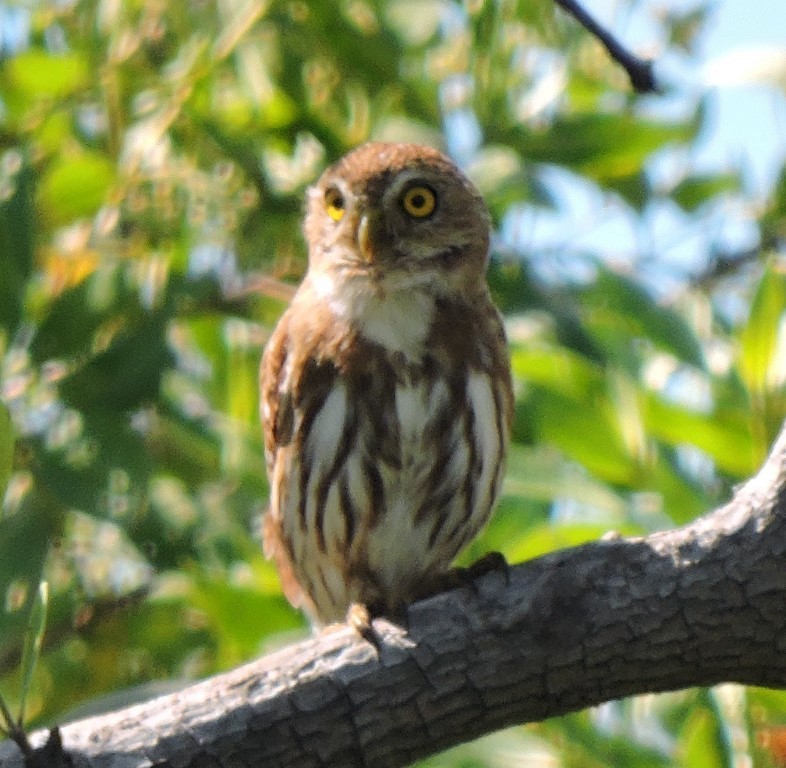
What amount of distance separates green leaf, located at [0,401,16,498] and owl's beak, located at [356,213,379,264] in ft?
6.30

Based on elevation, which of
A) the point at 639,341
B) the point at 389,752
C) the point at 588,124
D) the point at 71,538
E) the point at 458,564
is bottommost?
the point at 389,752

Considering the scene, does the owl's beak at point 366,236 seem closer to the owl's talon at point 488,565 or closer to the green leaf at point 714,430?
the green leaf at point 714,430

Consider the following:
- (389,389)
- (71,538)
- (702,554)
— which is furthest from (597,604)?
(71,538)

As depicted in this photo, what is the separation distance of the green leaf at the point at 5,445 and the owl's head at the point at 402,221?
191 centimetres

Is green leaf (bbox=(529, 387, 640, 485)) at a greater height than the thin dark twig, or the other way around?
green leaf (bbox=(529, 387, 640, 485))

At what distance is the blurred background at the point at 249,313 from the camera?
13.5 ft

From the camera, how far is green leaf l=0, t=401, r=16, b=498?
249 centimetres

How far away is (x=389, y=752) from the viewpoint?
3154 millimetres

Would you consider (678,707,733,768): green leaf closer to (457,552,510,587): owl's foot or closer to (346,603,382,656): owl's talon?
(457,552,510,587): owl's foot

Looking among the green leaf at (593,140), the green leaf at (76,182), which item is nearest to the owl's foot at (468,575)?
the green leaf at (593,140)

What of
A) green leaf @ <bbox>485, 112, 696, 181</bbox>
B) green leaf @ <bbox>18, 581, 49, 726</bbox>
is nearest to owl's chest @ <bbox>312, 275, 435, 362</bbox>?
green leaf @ <bbox>485, 112, 696, 181</bbox>

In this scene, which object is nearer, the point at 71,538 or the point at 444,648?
the point at 444,648

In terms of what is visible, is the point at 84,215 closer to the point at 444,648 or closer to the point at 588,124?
the point at 588,124

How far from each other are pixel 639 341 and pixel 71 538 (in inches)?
66.5
